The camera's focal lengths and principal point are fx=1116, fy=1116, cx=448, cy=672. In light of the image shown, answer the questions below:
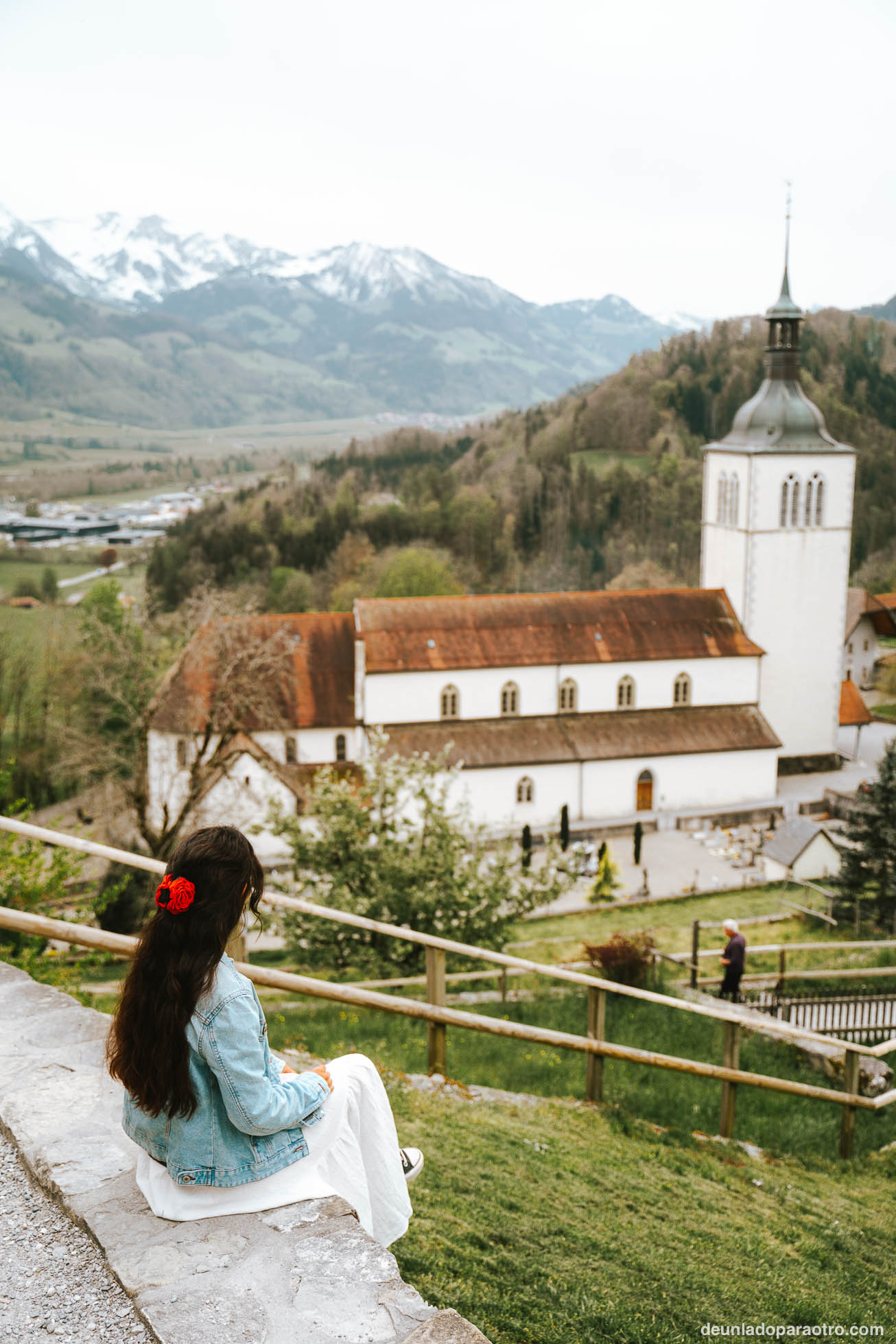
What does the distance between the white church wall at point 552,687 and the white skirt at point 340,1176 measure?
97.2ft

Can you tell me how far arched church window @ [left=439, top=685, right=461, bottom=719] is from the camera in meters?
35.0

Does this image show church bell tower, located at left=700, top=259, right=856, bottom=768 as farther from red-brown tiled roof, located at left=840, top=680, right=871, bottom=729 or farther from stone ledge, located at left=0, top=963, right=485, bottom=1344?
stone ledge, located at left=0, top=963, right=485, bottom=1344

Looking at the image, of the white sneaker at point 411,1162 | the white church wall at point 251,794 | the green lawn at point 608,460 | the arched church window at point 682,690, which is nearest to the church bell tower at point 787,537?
the arched church window at point 682,690

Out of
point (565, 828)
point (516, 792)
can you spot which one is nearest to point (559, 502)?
point (516, 792)

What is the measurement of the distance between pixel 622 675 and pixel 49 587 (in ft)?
162

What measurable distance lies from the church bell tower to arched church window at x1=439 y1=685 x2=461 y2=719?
1138cm

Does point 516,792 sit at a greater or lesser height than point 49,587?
lesser

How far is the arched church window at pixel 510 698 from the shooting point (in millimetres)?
35500

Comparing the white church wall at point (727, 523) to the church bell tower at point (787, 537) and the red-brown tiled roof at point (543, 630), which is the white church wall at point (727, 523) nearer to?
the church bell tower at point (787, 537)

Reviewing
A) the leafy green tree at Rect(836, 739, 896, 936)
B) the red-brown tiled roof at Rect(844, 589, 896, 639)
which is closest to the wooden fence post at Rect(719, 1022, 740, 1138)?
the leafy green tree at Rect(836, 739, 896, 936)

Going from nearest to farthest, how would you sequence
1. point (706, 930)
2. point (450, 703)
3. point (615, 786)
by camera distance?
point (706, 930) < point (450, 703) < point (615, 786)

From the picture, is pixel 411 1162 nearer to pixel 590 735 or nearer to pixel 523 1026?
pixel 523 1026

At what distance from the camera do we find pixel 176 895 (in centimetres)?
404

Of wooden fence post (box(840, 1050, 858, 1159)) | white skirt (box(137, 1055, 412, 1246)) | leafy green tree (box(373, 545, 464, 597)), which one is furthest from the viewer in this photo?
leafy green tree (box(373, 545, 464, 597))
